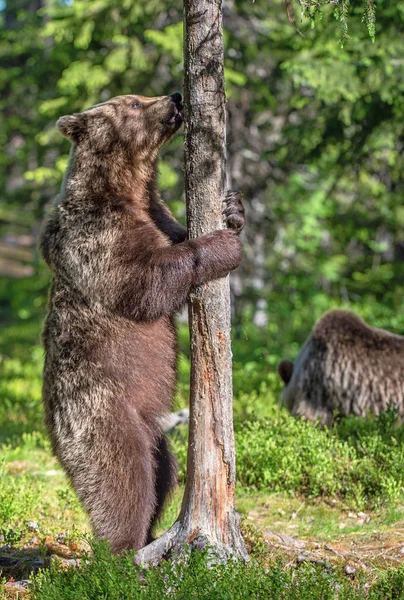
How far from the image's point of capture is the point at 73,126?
5.54 meters

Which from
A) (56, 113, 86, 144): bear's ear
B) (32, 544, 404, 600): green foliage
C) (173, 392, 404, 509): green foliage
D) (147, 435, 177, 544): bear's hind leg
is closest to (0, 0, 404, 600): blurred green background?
(173, 392, 404, 509): green foliage

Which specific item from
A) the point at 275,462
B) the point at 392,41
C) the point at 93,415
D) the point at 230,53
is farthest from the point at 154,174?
the point at 230,53

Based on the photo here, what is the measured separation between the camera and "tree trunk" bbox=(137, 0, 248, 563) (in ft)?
14.9

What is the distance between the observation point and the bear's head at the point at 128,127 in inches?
217

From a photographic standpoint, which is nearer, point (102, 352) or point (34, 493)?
point (102, 352)

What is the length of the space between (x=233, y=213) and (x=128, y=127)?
4.14 feet

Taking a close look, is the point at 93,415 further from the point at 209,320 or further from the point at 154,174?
the point at 154,174

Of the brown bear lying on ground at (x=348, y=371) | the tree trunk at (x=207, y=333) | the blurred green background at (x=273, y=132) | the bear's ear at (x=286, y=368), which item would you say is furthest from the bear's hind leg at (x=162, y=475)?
the blurred green background at (x=273, y=132)

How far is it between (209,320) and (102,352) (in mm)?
814

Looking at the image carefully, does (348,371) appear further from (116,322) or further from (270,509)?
(116,322)

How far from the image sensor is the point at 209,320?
4637 millimetres

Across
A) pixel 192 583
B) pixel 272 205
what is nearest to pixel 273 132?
pixel 272 205

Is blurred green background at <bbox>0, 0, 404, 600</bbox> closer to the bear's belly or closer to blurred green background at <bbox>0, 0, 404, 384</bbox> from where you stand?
blurred green background at <bbox>0, 0, 404, 384</bbox>

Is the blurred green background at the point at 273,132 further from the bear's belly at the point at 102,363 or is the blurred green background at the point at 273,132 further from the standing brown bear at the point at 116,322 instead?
the bear's belly at the point at 102,363
